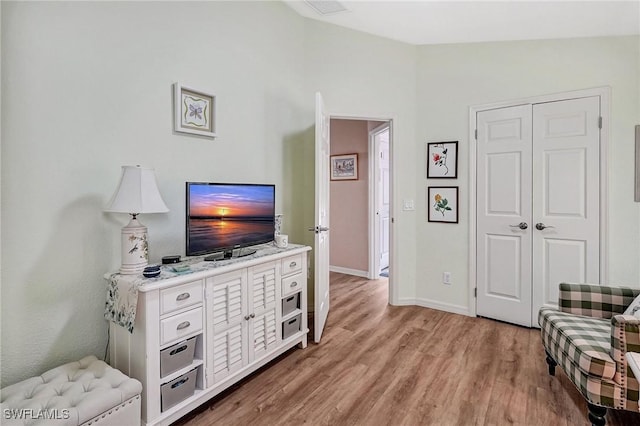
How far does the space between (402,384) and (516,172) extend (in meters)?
2.18

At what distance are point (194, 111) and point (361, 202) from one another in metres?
3.02

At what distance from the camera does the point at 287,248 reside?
2.49m

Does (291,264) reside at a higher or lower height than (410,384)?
higher

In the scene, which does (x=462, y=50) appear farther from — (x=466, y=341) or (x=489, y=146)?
(x=466, y=341)

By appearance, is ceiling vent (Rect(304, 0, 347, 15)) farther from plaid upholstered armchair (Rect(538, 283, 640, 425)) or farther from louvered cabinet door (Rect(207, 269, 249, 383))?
plaid upholstered armchair (Rect(538, 283, 640, 425))

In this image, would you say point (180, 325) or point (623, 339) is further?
point (180, 325)

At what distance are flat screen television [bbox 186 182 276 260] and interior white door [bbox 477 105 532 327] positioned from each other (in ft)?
7.03

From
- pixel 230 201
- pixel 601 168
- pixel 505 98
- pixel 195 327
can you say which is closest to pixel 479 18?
pixel 505 98

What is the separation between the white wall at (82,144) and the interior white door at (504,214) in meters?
2.48

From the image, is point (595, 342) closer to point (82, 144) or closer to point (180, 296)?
point (180, 296)

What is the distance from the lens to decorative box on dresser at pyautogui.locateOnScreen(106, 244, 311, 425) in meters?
1.58

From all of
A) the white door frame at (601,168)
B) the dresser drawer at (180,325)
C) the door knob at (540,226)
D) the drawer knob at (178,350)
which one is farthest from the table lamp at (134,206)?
the door knob at (540,226)

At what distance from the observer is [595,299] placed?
6.95 feet

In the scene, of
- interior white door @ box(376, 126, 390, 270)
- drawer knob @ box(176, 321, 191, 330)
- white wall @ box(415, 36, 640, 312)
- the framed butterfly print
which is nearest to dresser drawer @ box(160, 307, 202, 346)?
drawer knob @ box(176, 321, 191, 330)
